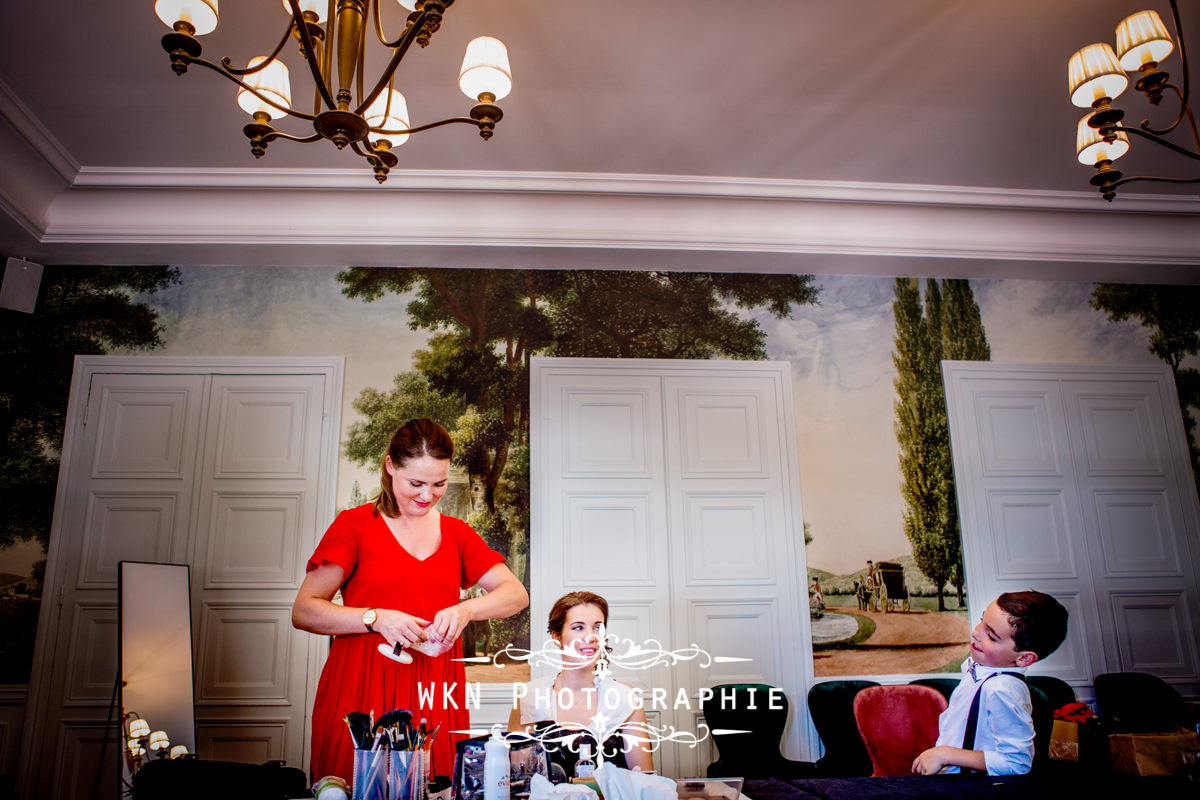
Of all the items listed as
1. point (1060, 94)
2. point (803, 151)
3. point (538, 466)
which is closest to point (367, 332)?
point (538, 466)

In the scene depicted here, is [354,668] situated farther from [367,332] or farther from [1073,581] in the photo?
[1073,581]

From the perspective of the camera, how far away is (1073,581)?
470 centimetres

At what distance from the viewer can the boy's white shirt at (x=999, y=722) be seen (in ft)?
7.90

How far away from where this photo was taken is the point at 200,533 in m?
4.36

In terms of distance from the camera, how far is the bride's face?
9.77 ft

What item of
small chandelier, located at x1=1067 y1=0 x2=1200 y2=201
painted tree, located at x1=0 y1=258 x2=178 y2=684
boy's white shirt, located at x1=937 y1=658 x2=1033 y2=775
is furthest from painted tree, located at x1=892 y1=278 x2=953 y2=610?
painted tree, located at x1=0 y1=258 x2=178 y2=684

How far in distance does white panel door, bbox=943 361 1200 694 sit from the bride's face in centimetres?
283

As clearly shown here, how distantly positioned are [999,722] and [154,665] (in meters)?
3.78

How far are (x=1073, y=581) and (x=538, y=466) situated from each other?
11.6 feet

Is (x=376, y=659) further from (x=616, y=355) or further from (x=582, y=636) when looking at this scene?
(x=616, y=355)

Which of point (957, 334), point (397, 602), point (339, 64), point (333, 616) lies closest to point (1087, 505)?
point (957, 334)

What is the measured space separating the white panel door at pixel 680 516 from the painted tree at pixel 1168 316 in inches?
99.9

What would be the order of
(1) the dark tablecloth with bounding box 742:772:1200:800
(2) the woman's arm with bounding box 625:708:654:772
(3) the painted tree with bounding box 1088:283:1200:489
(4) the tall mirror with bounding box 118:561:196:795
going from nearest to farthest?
1. (1) the dark tablecloth with bounding box 742:772:1200:800
2. (2) the woman's arm with bounding box 625:708:654:772
3. (4) the tall mirror with bounding box 118:561:196:795
4. (3) the painted tree with bounding box 1088:283:1200:489

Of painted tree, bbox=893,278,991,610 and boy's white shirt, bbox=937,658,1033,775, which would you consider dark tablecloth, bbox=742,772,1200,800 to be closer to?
boy's white shirt, bbox=937,658,1033,775
